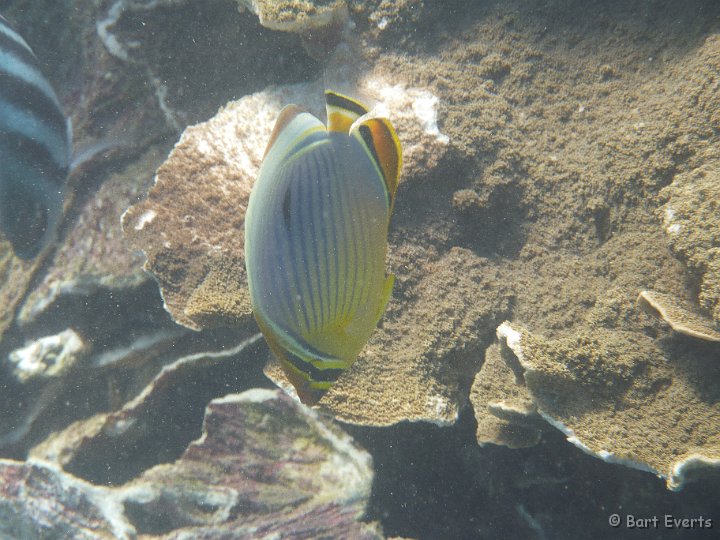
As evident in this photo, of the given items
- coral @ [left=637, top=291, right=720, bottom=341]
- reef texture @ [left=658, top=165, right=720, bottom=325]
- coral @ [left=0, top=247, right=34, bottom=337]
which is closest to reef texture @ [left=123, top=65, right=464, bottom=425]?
coral @ [left=637, top=291, right=720, bottom=341]

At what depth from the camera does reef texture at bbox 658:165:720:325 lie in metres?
1.78

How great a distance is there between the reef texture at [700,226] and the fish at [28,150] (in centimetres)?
385

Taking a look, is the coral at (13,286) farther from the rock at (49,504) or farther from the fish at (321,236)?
the fish at (321,236)

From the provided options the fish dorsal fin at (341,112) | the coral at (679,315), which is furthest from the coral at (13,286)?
the coral at (679,315)

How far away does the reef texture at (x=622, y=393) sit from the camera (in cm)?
176

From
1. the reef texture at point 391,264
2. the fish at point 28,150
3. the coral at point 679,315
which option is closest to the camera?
the coral at point 679,315

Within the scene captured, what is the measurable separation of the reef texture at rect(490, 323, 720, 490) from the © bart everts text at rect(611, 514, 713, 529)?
77 centimetres

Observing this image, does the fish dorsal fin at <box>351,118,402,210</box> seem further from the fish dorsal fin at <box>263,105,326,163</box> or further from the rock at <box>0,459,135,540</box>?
the rock at <box>0,459,135,540</box>

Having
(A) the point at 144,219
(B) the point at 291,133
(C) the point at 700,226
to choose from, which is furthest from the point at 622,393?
(A) the point at 144,219

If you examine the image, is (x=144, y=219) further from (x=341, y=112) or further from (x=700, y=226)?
(x=700, y=226)

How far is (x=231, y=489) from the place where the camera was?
266cm

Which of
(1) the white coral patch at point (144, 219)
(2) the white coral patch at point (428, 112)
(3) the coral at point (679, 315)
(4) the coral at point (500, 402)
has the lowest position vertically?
(4) the coral at point (500, 402)

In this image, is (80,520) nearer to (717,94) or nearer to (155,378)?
(155,378)

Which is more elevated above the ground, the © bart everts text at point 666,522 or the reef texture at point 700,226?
the reef texture at point 700,226
